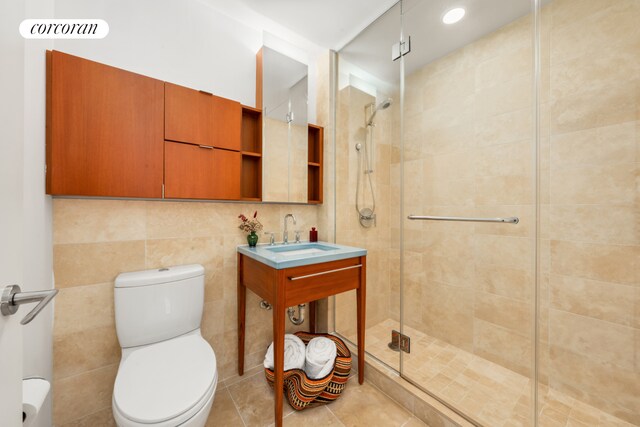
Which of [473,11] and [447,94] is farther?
[447,94]

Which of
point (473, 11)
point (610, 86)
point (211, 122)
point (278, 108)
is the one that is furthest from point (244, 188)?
point (610, 86)

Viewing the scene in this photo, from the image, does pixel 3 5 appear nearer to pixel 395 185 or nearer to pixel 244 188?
pixel 244 188

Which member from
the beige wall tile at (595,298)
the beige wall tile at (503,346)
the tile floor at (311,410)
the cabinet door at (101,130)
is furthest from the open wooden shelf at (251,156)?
the beige wall tile at (595,298)

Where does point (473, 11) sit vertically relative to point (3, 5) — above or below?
above

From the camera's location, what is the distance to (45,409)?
1.11 m

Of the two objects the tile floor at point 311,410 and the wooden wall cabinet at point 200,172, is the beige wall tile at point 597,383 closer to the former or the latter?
the tile floor at point 311,410

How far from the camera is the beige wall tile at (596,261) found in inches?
49.2

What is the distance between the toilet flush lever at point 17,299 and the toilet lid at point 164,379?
0.63 m

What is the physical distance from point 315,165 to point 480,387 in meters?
1.77

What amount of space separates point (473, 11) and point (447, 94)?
0.46 metres

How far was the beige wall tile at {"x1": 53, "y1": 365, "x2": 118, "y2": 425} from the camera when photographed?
1.18m

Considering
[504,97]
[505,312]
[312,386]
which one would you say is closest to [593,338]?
[505,312]

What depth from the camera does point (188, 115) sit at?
1378 millimetres

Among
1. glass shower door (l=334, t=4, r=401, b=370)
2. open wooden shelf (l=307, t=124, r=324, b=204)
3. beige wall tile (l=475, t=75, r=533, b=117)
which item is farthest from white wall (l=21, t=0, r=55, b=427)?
beige wall tile (l=475, t=75, r=533, b=117)
